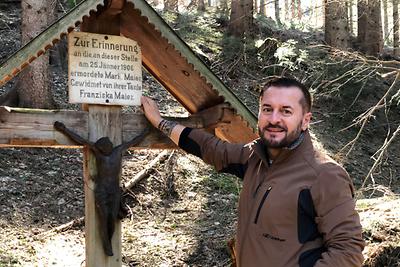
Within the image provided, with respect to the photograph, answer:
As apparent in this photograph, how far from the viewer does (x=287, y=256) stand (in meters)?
2.64

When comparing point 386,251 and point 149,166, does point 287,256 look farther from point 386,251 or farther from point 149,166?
point 149,166

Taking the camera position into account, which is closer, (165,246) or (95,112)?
(95,112)

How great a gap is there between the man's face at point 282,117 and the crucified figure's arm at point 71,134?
1.86 m

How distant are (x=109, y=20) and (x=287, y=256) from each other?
2.60 meters

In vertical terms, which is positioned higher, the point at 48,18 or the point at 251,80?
the point at 48,18

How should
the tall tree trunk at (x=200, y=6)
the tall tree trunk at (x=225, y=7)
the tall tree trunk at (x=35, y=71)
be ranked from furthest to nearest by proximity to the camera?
the tall tree trunk at (x=200, y=6) < the tall tree trunk at (x=225, y=7) < the tall tree trunk at (x=35, y=71)

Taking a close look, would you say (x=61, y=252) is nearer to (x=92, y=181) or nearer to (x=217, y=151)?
(x=92, y=181)

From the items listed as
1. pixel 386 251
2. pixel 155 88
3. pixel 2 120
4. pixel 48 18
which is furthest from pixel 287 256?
pixel 155 88

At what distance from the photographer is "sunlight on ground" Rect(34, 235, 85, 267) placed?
7.46 meters

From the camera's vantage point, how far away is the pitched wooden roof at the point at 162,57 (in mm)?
3879

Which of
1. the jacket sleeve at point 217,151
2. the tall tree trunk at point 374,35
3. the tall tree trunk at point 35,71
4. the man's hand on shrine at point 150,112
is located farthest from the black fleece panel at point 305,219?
the tall tree trunk at point 374,35

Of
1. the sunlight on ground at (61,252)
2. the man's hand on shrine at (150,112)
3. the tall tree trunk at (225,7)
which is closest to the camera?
the man's hand on shrine at (150,112)

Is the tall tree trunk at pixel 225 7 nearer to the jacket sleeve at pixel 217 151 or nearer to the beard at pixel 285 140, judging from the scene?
the jacket sleeve at pixel 217 151

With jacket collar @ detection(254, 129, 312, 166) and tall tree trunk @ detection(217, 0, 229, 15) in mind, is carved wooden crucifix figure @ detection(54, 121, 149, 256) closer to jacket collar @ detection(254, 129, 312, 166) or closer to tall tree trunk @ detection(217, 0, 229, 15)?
jacket collar @ detection(254, 129, 312, 166)
